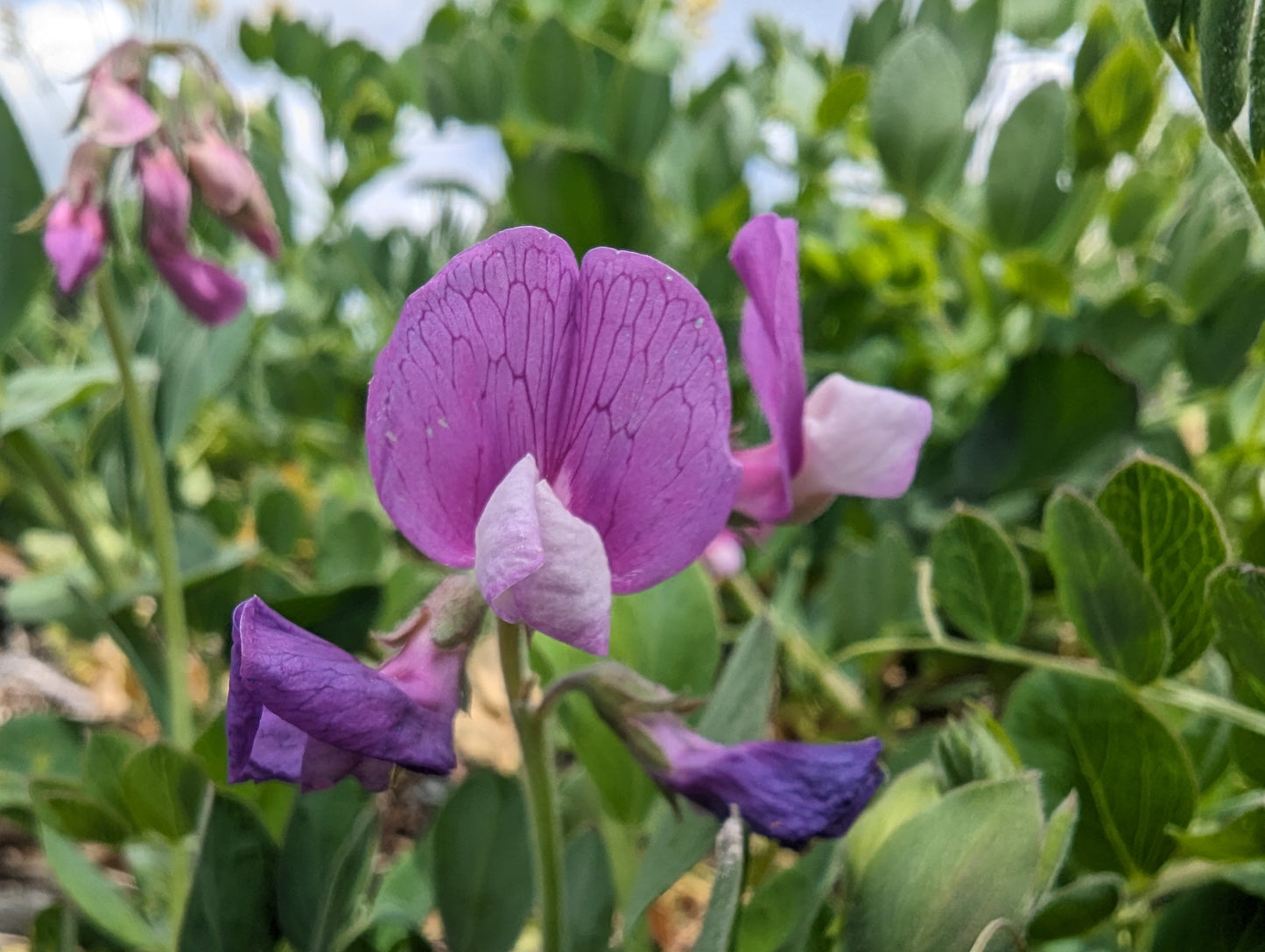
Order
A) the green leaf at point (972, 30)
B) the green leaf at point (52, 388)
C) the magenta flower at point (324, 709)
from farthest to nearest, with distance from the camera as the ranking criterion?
the green leaf at point (972, 30) < the green leaf at point (52, 388) < the magenta flower at point (324, 709)

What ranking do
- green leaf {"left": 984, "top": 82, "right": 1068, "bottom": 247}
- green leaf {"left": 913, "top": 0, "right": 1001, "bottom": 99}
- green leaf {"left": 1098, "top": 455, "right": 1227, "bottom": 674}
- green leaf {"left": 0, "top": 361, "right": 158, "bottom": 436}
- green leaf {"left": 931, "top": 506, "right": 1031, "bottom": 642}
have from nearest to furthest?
green leaf {"left": 1098, "top": 455, "right": 1227, "bottom": 674}
green leaf {"left": 931, "top": 506, "right": 1031, "bottom": 642}
green leaf {"left": 0, "top": 361, "right": 158, "bottom": 436}
green leaf {"left": 984, "top": 82, "right": 1068, "bottom": 247}
green leaf {"left": 913, "top": 0, "right": 1001, "bottom": 99}

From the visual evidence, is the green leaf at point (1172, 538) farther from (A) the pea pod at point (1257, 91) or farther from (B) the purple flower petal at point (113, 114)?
(B) the purple flower petal at point (113, 114)

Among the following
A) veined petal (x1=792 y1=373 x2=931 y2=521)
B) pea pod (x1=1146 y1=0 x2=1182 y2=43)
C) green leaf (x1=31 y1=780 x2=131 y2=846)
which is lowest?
green leaf (x1=31 y1=780 x2=131 y2=846)

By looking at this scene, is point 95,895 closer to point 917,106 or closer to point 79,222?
point 79,222

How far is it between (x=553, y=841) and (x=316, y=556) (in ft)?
1.49

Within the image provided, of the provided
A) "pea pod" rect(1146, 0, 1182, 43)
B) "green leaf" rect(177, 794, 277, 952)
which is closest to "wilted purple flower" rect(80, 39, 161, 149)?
"green leaf" rect(177, 794, 277, 952)

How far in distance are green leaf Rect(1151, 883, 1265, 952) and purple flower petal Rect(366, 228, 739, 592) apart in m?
0.26

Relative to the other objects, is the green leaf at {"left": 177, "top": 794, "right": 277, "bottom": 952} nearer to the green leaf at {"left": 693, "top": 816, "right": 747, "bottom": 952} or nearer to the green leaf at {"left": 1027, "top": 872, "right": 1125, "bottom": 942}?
the green leaf at {"left": 693, "top": 816, "right": 747, "bottom": 952}

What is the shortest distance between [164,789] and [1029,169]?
2.22ft

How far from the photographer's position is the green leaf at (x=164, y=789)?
468 mm

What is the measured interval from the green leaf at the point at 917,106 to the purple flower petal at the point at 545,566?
54 cm

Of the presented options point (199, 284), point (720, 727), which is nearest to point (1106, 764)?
point (720, 727)

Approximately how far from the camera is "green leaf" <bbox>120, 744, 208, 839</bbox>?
47cm

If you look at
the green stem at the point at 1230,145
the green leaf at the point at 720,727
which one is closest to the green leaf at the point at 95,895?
the green leaf at the point at 720,727
